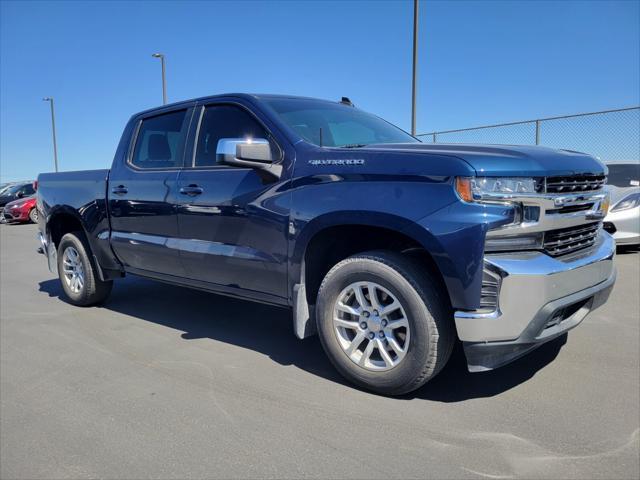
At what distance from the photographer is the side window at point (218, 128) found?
3.72 meters

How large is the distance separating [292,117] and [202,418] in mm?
2136

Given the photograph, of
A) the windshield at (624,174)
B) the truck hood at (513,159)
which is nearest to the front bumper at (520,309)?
the truck hood at (513,159)

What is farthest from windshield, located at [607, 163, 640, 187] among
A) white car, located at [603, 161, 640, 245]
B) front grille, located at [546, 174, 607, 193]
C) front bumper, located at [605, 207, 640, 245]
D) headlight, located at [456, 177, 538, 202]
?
headlight, located at [456, 177, 538, 202]

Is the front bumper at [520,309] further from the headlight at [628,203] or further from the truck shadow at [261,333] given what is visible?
the headlight at [628,203]

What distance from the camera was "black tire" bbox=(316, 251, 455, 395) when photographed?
8.87ft

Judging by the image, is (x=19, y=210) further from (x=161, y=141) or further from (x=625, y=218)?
(x=625, y=218)

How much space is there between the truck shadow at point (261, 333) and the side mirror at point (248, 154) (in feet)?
4.61


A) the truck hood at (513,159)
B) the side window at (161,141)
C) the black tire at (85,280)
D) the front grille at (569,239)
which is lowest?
the black tire at (85,280)

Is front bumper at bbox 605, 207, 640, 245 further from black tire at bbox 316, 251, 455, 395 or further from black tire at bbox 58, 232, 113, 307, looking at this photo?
black tire at bbox 58, 232, 113, 307

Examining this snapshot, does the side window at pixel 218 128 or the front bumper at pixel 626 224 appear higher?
the side window at pixel 218 128

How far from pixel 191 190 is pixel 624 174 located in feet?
30.0

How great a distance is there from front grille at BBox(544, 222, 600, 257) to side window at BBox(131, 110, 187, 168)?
287 cm

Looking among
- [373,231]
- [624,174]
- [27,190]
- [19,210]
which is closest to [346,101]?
[373,231]

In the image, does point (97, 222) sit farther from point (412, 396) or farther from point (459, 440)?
Answer: point (459, 440)
